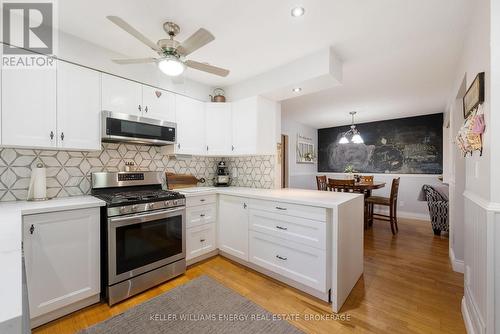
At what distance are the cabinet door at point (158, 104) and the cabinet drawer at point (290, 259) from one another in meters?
1.76

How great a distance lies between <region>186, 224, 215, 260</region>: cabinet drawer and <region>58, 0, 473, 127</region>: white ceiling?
2.02 meters

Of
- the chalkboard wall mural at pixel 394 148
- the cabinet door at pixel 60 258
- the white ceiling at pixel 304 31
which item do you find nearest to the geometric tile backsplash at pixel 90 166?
the cabinet door at pixel 60 258

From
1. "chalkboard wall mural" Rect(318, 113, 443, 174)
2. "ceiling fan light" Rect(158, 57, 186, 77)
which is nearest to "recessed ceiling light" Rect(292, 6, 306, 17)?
"ceiling fan light" Rect(158, 57, 186, 77)

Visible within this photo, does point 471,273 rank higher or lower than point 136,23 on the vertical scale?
lower

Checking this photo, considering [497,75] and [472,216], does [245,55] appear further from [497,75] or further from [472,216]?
[472,216]

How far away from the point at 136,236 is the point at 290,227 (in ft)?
4.86

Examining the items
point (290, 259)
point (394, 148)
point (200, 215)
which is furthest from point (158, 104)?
point (394, 148)

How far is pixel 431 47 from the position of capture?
211 cm

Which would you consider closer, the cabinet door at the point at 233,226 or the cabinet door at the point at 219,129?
the cabinet door at the point at 233,226

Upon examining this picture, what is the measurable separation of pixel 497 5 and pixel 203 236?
120 inches

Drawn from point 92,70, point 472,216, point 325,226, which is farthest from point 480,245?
point 92,70

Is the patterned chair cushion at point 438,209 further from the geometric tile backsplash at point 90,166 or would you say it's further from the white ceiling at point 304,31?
the geometric tile backsplash at point 90,166

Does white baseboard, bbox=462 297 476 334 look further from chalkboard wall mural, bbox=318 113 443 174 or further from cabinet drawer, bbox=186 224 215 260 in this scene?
chalkboard wall mural, bbox=318 113 443 174

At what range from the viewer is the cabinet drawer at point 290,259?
1.87 m
